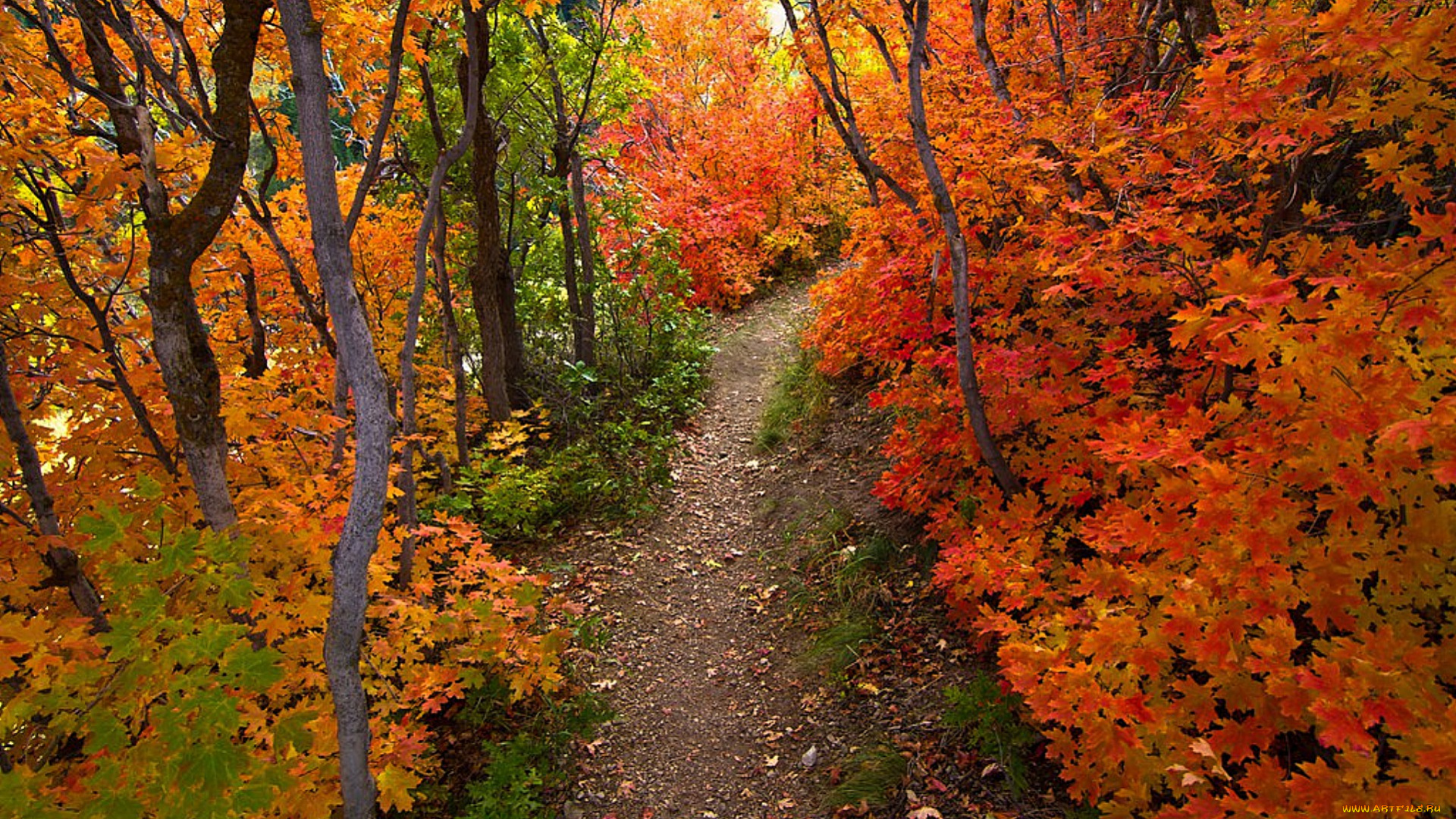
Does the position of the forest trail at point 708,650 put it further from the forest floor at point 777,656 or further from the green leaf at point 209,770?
the green leaf at point 209,770

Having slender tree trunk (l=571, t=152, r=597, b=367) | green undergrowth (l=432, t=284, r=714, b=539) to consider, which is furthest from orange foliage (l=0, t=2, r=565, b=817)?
slender tree trunk (l=571, t=152, r=597, b=367)

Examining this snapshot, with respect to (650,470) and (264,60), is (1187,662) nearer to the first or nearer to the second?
(650,470)

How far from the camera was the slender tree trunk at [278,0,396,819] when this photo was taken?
2549 millimetres

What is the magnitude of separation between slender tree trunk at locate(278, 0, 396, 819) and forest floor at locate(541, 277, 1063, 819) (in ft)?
6.02

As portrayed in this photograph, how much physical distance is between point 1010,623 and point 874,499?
2763 millimetres

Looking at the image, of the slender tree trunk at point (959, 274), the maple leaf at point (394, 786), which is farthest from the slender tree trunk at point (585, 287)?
the maple leaf at point (394, 786)

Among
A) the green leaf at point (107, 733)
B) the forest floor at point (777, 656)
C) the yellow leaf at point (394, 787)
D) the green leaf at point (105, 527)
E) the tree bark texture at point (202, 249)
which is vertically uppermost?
the tree bark texture at point (202, 249)

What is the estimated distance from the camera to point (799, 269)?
1536cm

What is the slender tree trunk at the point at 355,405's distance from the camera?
100 inches

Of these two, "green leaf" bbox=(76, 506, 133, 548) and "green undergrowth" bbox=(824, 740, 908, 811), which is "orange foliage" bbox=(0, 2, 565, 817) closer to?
"green leaf" bbox=(76, 506, 133, 548)

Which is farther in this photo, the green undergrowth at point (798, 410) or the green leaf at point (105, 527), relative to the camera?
the green undergrowth at point (798, 410)

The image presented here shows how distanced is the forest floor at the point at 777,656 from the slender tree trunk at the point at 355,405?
183cm

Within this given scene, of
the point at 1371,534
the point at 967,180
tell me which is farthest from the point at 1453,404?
the point at 967,180

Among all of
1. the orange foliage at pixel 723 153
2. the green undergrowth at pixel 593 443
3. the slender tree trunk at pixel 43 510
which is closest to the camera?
the slender tree trunk at pixel 43 510
